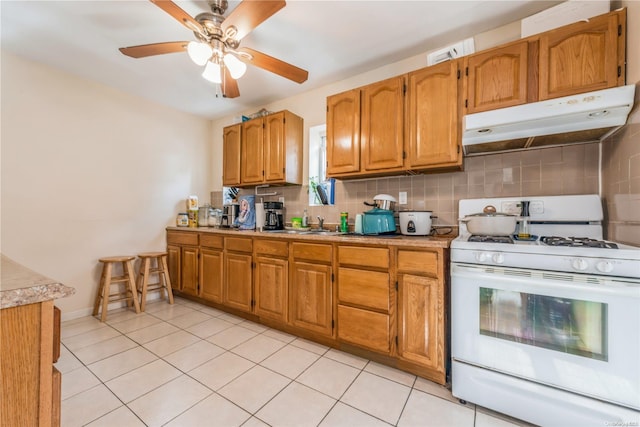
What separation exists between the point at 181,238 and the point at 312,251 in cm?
201

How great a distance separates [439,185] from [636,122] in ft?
3.59

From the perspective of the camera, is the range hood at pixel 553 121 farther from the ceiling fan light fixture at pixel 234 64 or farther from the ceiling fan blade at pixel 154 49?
the ceiling fan blade at pixel 154 49

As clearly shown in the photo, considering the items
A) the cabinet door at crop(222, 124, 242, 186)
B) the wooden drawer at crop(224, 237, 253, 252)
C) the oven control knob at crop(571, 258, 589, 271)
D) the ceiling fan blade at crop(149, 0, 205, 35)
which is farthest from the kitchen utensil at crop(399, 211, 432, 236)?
the cabinet door at crop(222, 124, 242, 186)

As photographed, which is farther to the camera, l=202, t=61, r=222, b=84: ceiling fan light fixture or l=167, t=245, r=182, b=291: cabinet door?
l=167, t=245, r=182, b=291: cabinet door

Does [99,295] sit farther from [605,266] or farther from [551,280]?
[605,266]

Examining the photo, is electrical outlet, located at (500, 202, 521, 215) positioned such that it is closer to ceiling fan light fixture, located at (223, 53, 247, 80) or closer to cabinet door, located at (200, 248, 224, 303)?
ceiling fan light fixture, located at (223, 53, 247, 80)

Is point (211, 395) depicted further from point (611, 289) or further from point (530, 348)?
point (611, 289)

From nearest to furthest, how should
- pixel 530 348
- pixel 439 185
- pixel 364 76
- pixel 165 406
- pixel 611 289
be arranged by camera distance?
pixel 611 289 < pixel 530 348 < pixel 165 406 < pixel 439 185 < pixel 364 76

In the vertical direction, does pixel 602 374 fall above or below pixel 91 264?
below

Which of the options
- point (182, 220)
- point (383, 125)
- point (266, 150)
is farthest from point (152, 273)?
point (383, 125)

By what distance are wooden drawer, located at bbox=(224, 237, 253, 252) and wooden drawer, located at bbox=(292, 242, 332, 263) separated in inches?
22.5

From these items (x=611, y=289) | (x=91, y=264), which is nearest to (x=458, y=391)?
(x=611, y=289)

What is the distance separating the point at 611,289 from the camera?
1.16 meters

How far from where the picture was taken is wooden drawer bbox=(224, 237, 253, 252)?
2.56 m
